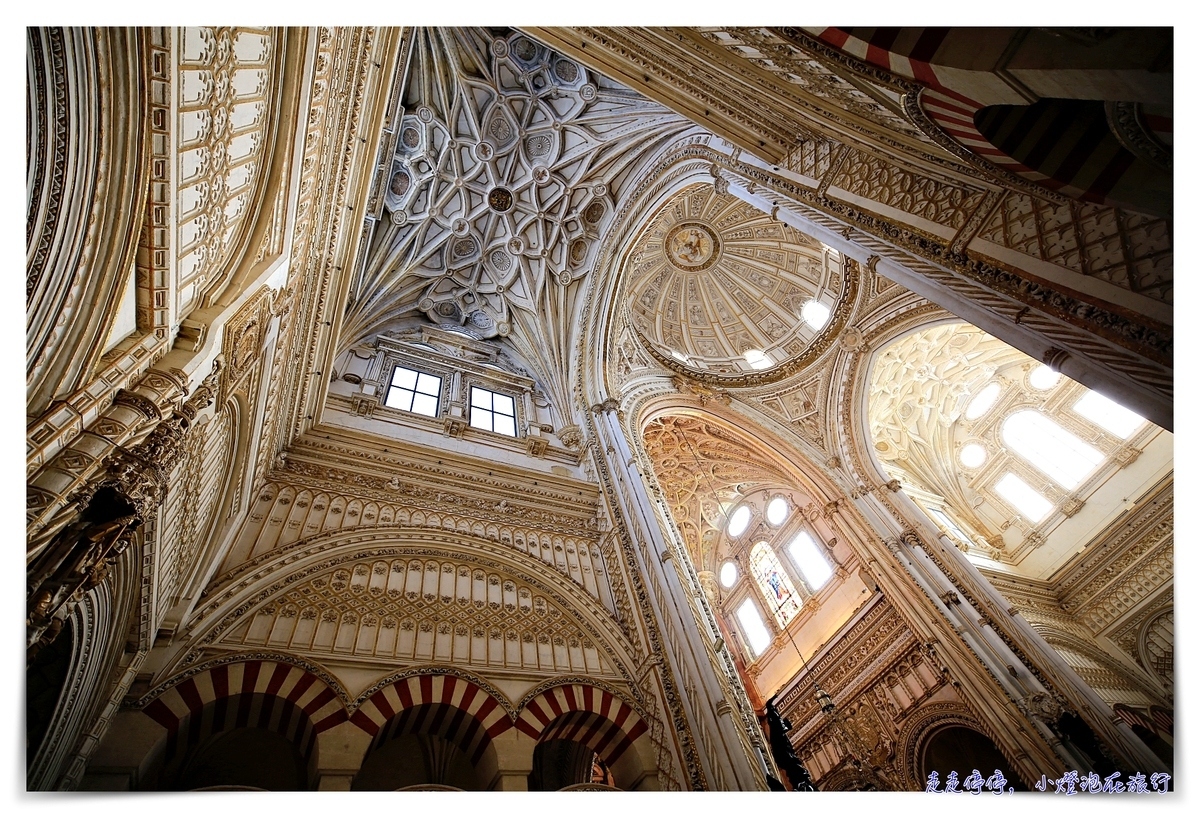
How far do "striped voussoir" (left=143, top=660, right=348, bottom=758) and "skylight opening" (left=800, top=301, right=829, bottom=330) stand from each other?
12302mm

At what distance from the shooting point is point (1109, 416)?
11664mm

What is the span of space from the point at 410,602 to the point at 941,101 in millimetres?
6959

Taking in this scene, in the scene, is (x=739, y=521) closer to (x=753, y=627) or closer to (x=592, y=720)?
(x=753, y=627)

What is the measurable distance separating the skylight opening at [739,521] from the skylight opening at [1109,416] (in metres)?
8.00

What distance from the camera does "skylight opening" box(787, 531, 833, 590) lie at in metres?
12.4

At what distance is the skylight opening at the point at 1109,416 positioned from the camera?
36.9 feet

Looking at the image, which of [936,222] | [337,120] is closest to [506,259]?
[337,120]

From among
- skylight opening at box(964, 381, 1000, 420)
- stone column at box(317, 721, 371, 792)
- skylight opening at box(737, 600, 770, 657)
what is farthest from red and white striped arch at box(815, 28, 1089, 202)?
skylight opening at box(737, 600, 770, 657)

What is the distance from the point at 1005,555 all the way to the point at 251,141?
15982mm

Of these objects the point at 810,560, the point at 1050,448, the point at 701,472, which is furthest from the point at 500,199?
the point at 1050,448

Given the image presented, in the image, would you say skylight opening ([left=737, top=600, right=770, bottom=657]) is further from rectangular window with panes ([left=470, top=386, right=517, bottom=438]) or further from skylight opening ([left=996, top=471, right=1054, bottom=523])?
rectangular window with panes ([left=470, top=386, right=517, bottom=438])

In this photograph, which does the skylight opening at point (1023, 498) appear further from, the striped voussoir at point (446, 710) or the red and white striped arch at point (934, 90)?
the striped voussoir at point (446, 710)

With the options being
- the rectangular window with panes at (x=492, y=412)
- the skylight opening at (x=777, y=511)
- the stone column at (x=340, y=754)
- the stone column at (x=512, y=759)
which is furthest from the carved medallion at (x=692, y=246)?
the stone column at (x=340, y=754)
